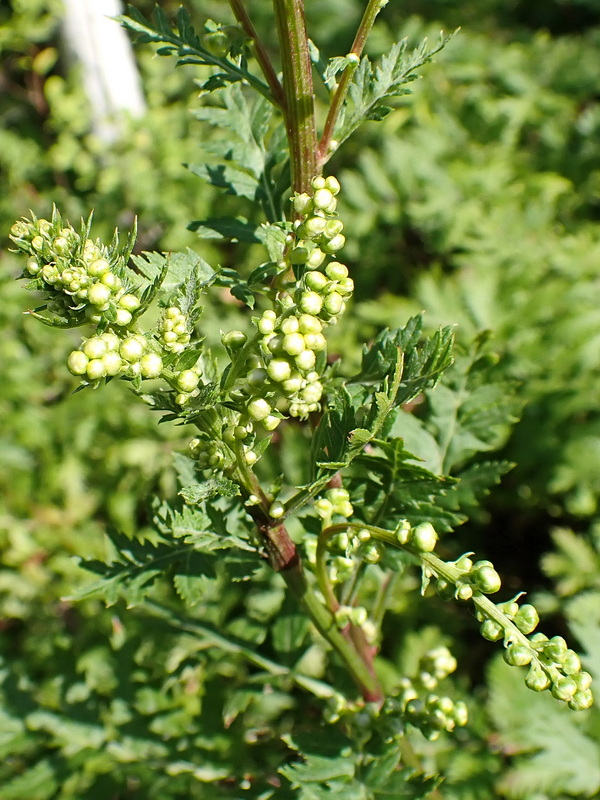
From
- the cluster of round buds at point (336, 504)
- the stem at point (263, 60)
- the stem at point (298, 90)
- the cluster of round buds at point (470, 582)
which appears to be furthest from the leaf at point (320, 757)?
the stem at point (263, 60)

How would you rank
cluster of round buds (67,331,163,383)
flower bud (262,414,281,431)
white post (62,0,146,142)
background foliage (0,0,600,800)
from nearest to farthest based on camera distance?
cluster of round buds (67,331,163,383), flower bud (262,414,281,431), background foliage (0,0,600,800), white post (62,0,146,142)

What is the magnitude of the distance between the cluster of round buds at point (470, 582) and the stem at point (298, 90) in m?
0.74

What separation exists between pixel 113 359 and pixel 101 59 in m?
4.93

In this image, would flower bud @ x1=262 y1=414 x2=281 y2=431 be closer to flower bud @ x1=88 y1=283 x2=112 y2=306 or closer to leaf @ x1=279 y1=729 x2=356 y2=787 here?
flower bud @ x1=88 y1=283 x2=112 y2=306

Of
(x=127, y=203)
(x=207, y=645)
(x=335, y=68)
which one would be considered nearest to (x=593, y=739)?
(x=207, y=645)

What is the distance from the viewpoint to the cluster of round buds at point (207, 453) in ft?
4.15

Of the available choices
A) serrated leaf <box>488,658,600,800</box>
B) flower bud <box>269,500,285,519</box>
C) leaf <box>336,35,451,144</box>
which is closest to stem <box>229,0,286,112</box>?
leaf <box>336,35,451,144</box>

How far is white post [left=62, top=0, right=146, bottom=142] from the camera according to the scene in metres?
5.12

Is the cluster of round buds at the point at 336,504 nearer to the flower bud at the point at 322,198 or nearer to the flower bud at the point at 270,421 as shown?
the flower bud at the point at 270,421

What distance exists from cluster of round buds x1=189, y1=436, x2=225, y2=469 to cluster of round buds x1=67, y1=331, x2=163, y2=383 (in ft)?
0.62

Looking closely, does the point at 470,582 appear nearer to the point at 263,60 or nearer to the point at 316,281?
the point at 316,281

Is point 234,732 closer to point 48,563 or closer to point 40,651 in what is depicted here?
point 40,651

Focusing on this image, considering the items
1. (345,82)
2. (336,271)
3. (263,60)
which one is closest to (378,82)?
(345,82)

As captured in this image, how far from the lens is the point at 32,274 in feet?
3.61
